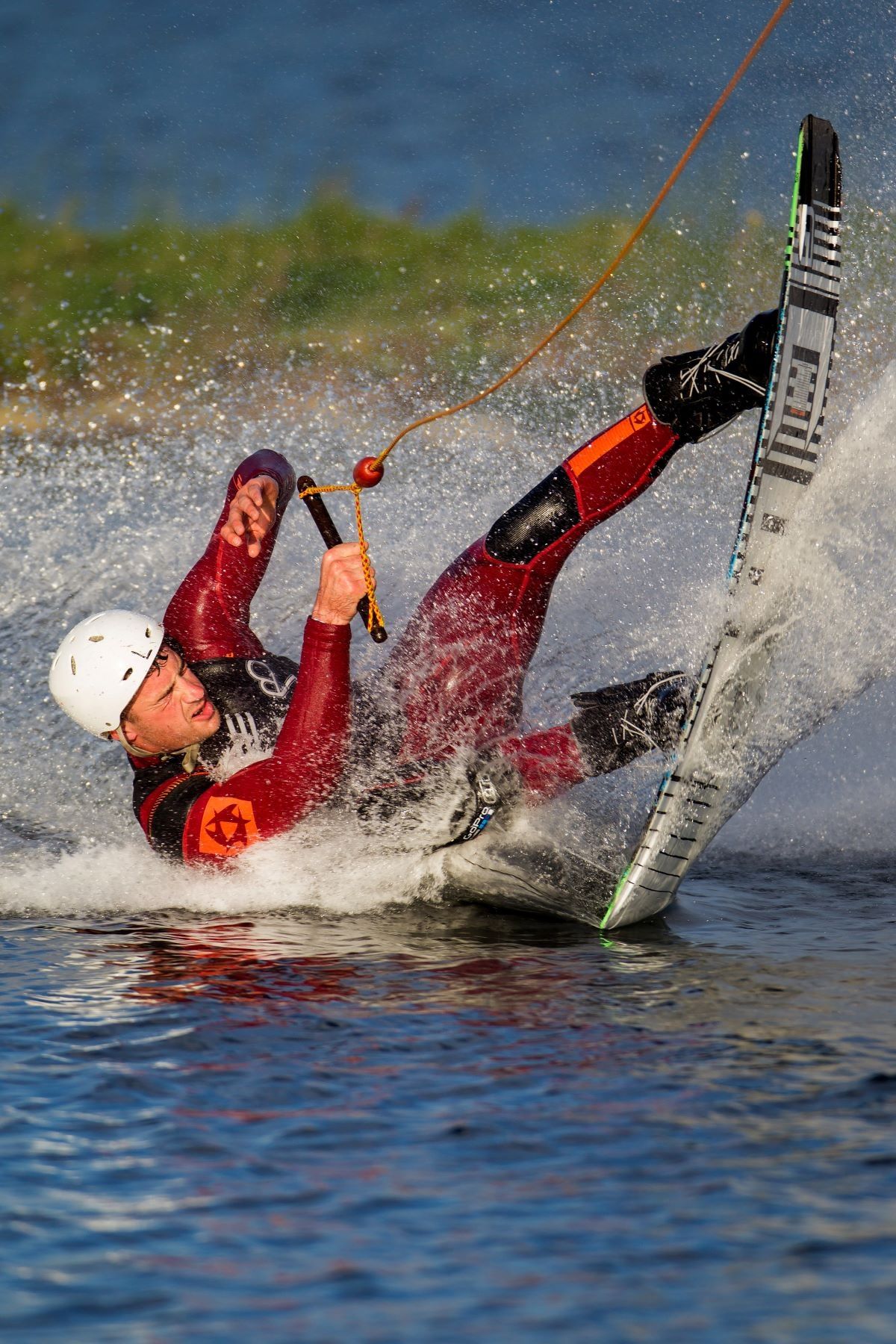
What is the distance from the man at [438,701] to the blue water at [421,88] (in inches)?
577

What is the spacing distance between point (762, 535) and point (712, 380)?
1.84ft

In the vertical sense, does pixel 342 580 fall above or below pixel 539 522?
below

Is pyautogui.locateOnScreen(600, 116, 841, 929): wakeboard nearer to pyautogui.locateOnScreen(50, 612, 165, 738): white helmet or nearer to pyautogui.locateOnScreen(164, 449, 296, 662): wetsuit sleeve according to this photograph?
pyautogui.locateOnScreen(164, 449, 296, 662): wetsuit sleeve

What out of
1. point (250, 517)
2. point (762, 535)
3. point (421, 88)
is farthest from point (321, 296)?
point (762, 535)

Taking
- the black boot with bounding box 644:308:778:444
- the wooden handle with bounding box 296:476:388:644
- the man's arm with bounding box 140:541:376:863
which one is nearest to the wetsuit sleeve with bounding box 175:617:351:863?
the man's arm with bounding box 140:541:376:863

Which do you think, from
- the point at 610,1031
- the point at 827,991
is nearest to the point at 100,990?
the point at 610,1031

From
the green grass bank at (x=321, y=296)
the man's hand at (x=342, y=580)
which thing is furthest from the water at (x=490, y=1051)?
the green grass bank at (x=321, y=296)

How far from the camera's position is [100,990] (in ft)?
15.6

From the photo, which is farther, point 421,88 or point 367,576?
point 421,88

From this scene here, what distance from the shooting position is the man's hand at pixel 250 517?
6289mm

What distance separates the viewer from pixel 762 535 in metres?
5.51

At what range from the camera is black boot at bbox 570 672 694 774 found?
18.2ft

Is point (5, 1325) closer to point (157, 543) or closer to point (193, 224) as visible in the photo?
point (157, 543)

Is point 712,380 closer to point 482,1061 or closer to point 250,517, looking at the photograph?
point 250,517
